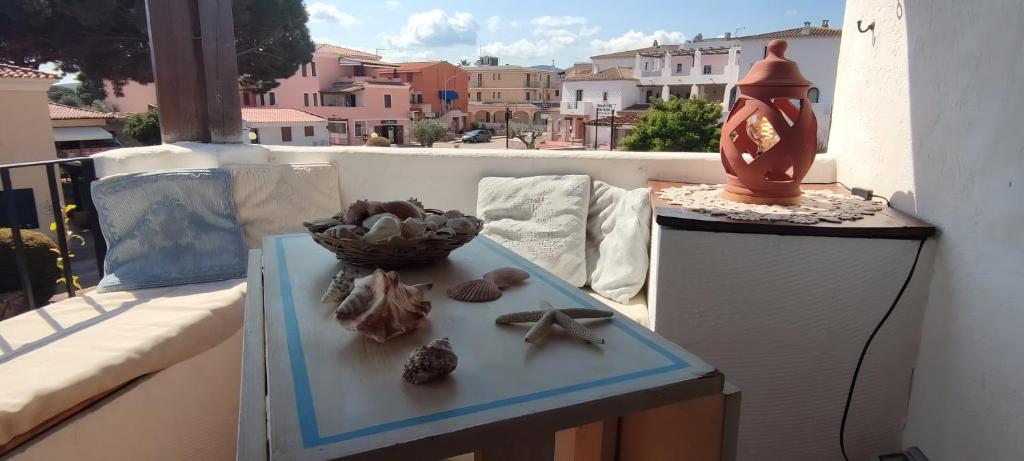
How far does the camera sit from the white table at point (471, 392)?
535 millimetres

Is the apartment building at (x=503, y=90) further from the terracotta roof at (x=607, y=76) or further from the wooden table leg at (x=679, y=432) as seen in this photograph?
the wooden table leg at (x=679, y=432)

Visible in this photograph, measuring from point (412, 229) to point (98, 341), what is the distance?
0.99 m

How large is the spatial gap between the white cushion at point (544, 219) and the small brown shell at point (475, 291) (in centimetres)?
117

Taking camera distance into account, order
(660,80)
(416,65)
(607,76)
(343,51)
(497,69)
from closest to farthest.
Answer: (607,76)
(660,80)
(343,51)
(416,65)
(497,69)

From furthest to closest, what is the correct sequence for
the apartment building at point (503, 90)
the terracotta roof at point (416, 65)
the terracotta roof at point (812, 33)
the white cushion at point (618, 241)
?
the apartment building at point (503, 90)
the terracotta roof at point (416, 65)
the terracotta roof at point (812, 33)
the white cushion at point (618, 241)

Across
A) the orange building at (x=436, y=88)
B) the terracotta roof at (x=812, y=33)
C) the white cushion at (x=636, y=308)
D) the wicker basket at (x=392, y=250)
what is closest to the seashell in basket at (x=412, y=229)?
the wicker basket at (x=392, y=250)

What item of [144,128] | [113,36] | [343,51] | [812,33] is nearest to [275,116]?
[144,128]

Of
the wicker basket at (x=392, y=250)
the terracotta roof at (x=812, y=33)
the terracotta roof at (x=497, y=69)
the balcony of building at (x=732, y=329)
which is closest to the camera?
the balcony of building at (x=732, y=329)

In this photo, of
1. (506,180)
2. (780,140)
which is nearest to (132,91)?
(506,180)

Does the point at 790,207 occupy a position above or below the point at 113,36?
below

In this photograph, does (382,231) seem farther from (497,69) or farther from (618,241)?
(497,69)

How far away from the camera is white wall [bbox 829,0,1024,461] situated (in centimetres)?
107

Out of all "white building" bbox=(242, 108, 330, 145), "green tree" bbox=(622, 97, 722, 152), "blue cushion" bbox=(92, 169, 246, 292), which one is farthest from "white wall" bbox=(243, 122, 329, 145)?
"blue cushion" bbox=(92, 169, 246, 292)

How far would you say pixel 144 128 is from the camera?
14.0 m
